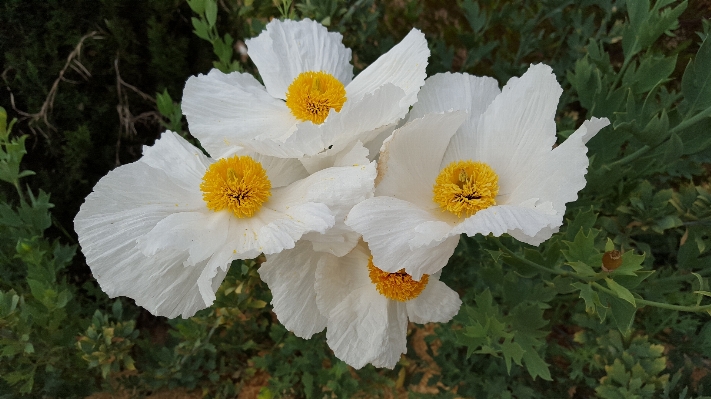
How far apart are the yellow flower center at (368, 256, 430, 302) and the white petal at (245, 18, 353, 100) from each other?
0.94ft

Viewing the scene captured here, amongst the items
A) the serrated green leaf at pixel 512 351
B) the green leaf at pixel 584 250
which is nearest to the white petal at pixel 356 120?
the green leaf at pixel 584 250

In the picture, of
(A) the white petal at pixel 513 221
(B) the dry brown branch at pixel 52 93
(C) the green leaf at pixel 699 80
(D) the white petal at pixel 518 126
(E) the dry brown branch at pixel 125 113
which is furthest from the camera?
(E) the dry brown branch at pixel 125 113

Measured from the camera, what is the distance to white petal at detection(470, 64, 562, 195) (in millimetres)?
523

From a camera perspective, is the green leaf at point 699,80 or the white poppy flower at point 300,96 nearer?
the white poppy flower at point 300,96

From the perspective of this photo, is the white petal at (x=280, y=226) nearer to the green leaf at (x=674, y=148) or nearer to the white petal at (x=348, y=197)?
the white petal at (x=348, y=197)

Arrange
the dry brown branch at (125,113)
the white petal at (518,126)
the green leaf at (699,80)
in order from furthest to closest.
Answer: the dry brown branch at (125,113), the green leaf at (699,80), the white petal at (518,126)

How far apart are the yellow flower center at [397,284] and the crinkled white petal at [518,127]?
0.15m

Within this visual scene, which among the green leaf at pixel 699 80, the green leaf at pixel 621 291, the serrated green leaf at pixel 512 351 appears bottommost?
the serrated green leaf at pixel 512 351

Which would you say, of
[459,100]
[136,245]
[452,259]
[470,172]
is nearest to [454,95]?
[459,100]

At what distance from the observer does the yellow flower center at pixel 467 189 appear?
53cm

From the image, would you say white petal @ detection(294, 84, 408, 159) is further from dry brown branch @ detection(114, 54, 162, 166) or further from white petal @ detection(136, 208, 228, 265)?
dry brown branch @ detection(114, 54, 162, 166)

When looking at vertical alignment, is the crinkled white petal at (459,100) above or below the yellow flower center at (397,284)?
above

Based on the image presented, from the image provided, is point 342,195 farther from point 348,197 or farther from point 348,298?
point 348,298

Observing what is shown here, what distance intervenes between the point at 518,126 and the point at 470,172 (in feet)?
0.26
